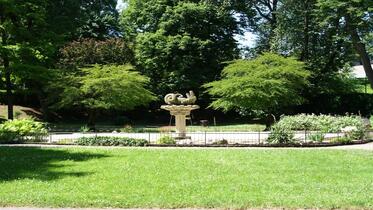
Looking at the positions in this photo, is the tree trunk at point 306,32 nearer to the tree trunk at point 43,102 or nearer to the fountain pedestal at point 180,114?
the fountain pedestal at point 180,114

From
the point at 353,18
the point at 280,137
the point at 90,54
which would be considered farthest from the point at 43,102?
the point at 280,137

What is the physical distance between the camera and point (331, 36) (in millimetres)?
43938

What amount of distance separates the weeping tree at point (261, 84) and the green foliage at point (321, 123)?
1589 millimetres

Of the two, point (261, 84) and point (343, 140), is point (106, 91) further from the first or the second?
point (343, 140)

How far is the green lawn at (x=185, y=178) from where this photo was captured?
10.2m

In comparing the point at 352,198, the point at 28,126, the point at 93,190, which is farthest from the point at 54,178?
the point at 28,126

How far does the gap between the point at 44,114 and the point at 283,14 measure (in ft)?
71.4

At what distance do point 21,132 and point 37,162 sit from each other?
7782mm

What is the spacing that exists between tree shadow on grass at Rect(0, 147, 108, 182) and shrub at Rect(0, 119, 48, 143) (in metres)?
2.99

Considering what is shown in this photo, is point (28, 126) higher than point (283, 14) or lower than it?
lower

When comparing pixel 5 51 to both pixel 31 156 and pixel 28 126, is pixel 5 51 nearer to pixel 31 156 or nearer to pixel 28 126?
pixel 28 126

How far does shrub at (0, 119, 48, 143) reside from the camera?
22938 mm

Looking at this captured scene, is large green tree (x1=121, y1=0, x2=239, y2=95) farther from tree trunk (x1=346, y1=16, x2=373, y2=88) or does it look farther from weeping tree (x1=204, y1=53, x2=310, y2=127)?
weeping tree (x1=204, y1=53, x2=310, y2=127)

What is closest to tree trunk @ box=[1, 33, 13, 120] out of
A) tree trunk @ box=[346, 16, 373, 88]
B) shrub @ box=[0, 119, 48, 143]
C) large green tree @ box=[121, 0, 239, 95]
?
shrub @ box=[0, 119, 48, 143]
